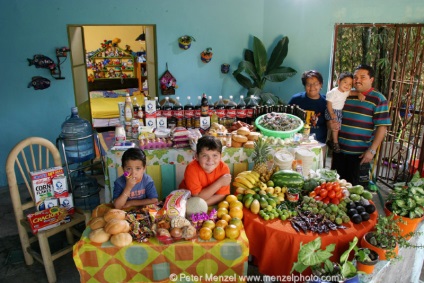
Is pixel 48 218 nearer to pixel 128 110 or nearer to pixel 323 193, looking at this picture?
pixel 128 110

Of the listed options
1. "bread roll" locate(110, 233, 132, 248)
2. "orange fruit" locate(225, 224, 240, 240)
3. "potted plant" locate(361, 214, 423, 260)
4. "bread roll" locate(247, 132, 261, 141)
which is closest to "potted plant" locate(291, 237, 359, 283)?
"potted plant" locate(361, 214, 423, 260)

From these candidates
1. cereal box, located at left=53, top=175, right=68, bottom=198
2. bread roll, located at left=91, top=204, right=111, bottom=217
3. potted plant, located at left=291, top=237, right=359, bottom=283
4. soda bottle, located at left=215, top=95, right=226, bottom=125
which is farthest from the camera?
soda bottle, located at left=215, top=95, right=226, bottom=125

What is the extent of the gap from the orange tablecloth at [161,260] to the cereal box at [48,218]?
98cm

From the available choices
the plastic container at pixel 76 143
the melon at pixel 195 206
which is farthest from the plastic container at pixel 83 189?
the melon at pixel 195 206

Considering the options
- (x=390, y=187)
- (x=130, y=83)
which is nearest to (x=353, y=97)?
(x=390, y=187)

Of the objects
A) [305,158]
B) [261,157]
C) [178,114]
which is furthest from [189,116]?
[305,158]

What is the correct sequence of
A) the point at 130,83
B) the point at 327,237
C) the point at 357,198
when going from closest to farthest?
the point at 327,237 < the point at 357,198 < the point at 130,83

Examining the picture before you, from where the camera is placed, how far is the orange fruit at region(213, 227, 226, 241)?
2721 millimetres

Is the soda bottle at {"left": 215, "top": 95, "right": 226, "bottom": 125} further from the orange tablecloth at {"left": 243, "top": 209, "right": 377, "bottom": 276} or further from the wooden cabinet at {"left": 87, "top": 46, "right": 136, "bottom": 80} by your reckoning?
the wooden cabinet at {"left": 87, "top": 46, "right": 136, "bottom": 80}

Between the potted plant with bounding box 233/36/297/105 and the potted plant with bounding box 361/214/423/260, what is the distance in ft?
13.0

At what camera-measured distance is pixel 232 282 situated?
9.37ft

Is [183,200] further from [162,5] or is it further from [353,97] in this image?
[162,5]

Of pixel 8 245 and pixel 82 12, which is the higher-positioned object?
pixel 82 12

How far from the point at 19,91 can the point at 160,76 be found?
235 centimetres
